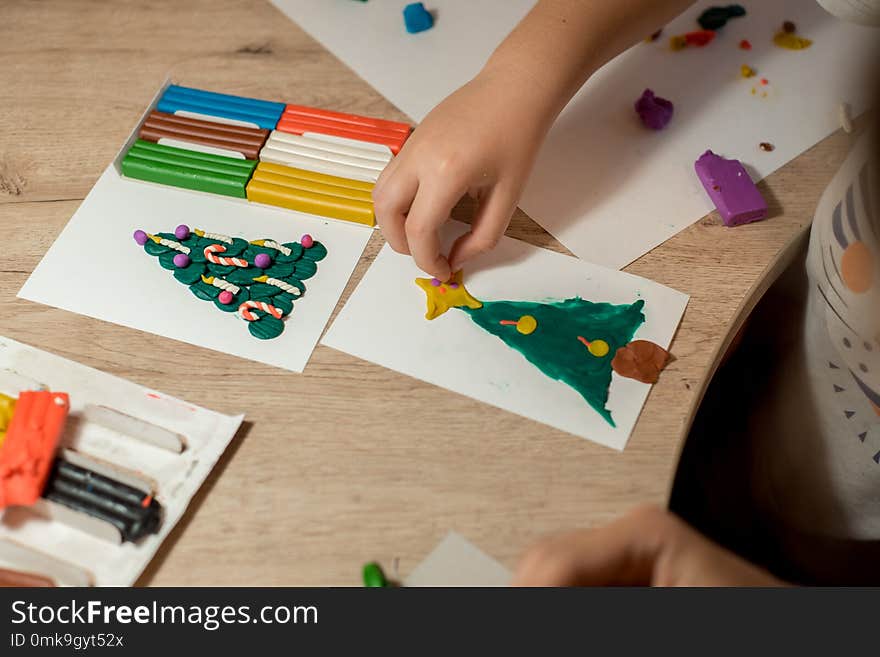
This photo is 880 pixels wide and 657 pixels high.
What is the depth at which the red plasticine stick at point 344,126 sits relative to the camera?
745 mm

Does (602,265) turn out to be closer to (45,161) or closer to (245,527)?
(245,527)

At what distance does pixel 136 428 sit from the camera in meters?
0.58

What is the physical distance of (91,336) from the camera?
25.1 inches

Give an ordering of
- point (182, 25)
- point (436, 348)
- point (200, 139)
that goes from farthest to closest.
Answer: point (182, 25)
point (200, 139)
point (436, 348)

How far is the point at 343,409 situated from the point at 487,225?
0.64 ft

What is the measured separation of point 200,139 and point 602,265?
1.28 ft

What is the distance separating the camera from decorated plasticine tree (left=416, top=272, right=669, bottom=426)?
624 millimetres

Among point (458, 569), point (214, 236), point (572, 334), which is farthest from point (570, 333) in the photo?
point (214, 236)

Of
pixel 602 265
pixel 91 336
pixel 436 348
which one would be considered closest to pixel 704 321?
pixel 602 265

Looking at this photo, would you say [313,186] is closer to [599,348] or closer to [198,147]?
[198,147]

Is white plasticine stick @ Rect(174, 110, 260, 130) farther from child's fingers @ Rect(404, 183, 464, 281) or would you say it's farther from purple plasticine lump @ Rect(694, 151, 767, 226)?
purple plasticine lump @ Rect(694, 151, 767, 226)

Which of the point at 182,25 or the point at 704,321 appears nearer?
the point at 704,321
